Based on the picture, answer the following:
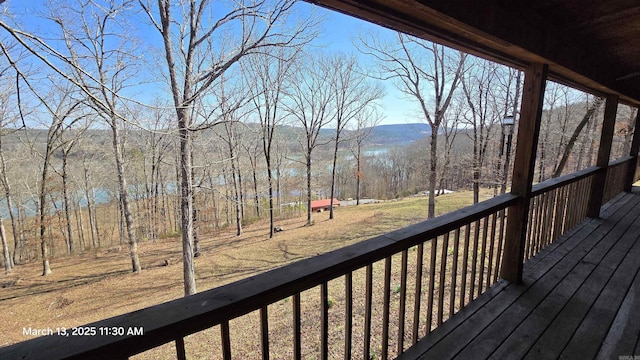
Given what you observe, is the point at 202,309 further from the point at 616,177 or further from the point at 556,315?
the point at 616,177

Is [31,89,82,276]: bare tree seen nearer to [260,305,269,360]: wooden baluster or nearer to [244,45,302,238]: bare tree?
[244,45,302,238]: bare tree

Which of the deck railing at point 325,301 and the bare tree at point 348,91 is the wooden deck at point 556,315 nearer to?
the deck railing at point 325,301

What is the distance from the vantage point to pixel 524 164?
2.29 metres

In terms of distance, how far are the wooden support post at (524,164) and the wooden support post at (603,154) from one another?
2.60 meters

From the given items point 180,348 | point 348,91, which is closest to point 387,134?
point 348,91

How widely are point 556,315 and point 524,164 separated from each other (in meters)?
1.13

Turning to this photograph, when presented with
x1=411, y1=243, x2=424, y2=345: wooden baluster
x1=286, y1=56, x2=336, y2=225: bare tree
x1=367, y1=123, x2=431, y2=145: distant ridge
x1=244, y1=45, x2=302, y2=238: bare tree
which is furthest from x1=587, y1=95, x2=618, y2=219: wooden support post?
x1=367, y1=123, x2=431, y2=145: distant ridge

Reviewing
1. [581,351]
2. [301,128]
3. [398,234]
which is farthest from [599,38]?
[301,128]

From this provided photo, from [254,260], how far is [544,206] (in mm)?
8460

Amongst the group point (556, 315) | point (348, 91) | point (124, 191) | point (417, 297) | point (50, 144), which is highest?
point (348, 91)

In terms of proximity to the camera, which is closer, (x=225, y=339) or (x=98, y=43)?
(x=225, y=339)

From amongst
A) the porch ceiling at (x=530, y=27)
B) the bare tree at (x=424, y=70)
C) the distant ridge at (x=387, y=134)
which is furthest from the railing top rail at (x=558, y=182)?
the distant ridge at (x=387, y=134)

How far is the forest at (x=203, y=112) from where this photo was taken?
547 centimetres

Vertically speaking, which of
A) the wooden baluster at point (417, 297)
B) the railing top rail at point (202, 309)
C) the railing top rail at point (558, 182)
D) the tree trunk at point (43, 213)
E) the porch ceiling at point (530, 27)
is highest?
the porch ceiling at point (530, 27)
